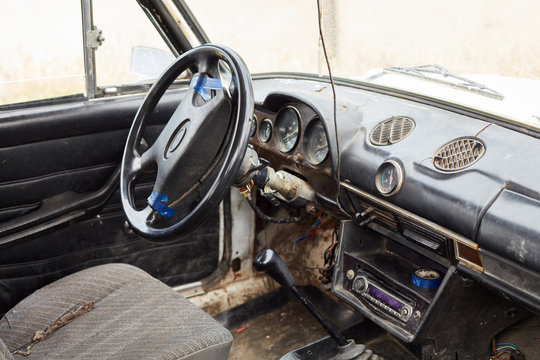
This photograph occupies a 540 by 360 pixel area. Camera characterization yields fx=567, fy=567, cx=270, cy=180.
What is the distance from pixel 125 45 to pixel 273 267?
3.46ft

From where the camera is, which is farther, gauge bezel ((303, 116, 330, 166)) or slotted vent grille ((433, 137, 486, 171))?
gauge bezel ((303, 116, 330, 166))

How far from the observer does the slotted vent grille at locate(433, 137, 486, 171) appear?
4.77 ft

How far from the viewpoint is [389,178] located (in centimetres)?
160

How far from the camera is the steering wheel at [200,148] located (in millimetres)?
1403

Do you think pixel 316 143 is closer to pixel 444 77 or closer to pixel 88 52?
pixel 444 77

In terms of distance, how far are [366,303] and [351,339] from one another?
0.90 feet

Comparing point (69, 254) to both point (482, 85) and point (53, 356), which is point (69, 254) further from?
point (482, 85)

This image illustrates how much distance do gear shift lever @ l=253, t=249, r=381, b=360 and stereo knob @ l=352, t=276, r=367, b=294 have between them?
0.54 feet

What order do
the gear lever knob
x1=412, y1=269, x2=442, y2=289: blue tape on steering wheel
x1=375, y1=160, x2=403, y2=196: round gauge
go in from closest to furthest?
x1=375, y1=160, x2=403, y2=196: round gauge, x1=412, y1=269, x2=442, y2=289: blue tape on steering wheel, the gear lever knob

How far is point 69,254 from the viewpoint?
2150 mm

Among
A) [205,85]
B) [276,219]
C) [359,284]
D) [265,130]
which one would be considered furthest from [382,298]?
[205,85]

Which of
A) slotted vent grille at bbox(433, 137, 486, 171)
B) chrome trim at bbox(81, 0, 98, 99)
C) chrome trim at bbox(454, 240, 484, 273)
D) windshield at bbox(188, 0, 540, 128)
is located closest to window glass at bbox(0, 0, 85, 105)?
chrome trim at bbox(81, 0, 98, 99)

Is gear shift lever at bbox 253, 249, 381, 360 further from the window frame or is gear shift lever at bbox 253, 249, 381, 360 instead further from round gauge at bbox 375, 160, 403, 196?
the window frame

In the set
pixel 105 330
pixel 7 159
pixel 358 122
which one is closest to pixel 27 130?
pixel 7 159
